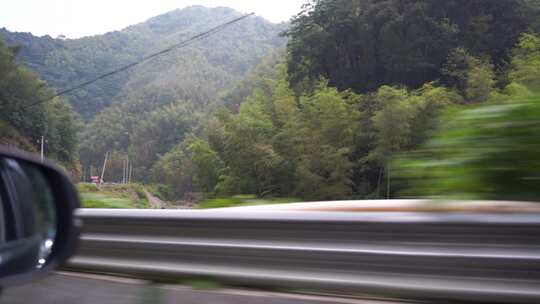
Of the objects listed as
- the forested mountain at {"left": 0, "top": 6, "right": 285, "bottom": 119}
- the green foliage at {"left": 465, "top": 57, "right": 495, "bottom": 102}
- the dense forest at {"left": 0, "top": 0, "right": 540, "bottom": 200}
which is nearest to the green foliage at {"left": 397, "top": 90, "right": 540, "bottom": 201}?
the dense forest at {"left": 0, "top": 0, "right": 540, "bottom": 200}

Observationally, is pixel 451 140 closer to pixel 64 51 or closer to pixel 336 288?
pixel 336 288

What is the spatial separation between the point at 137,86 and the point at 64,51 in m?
2.54

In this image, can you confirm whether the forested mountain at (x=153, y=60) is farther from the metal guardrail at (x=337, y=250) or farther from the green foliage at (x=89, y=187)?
the metal guardrail at (x=337, y=250)

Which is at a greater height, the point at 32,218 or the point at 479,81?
the point at 479,81

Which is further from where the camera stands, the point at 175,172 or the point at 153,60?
the point at 153,60

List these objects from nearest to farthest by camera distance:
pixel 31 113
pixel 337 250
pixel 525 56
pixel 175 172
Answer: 1. pixel 337 250
2. pixel 31 113
3. pixel 175 172
4. pixel 525 56

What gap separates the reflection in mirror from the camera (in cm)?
193

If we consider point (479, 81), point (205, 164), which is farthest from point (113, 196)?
point (479, 81)

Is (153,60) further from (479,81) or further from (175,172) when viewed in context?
(479,81)

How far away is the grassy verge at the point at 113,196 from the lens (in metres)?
4.54

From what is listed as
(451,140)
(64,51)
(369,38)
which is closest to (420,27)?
(369,38)

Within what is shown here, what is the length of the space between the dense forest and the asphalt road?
Answer: 115 cm

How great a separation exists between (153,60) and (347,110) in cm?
536

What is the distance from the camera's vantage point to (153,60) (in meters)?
12.9
